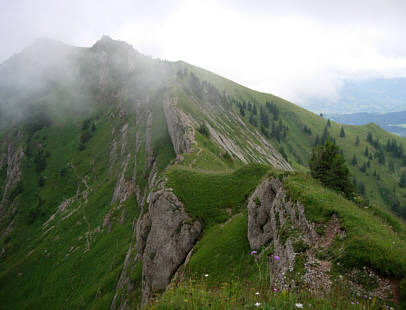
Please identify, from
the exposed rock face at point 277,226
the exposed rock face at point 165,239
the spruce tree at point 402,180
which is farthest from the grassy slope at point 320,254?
the spruce tree at point 402,180

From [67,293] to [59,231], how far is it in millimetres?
33846

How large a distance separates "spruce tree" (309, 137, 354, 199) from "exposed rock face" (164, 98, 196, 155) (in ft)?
131

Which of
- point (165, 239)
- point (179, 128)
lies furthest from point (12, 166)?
point (165, 239)

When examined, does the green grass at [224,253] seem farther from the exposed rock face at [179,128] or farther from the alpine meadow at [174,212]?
the exposed rock face at [179,128]

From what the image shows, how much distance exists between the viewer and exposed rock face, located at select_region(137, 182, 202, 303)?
3759 cm

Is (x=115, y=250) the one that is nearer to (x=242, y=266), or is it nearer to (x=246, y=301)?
(x=242, y=266)

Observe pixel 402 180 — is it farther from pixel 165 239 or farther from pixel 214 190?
pixel 165 239

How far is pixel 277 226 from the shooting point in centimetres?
2114

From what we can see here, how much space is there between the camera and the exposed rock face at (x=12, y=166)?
469ft

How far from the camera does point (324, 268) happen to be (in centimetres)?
1287

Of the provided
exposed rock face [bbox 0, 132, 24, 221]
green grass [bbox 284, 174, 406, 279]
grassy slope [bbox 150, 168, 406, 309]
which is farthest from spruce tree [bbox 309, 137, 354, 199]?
exposed rock face [bbox 0, 132, 24, 221]

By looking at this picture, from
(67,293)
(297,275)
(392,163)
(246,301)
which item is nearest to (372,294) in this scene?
(297,275)

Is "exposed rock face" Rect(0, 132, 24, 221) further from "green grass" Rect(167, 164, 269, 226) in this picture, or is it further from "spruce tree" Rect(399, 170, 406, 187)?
"spruce tree" Rect(399, 170, 406, 187)

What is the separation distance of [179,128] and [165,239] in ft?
170
